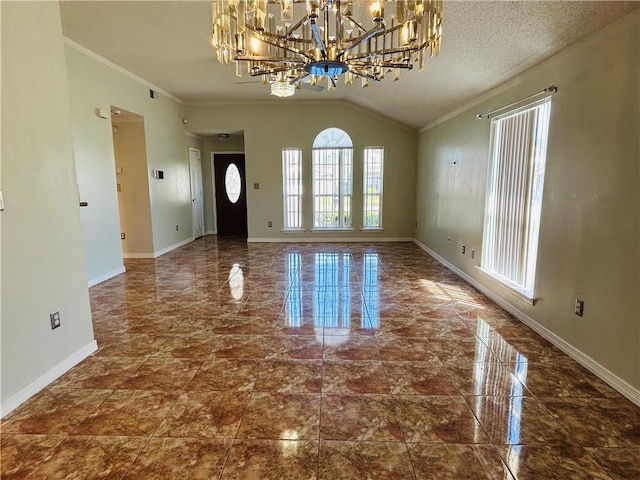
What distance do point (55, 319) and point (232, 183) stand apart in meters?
6.66

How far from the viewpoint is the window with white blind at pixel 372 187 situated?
24.6 ft

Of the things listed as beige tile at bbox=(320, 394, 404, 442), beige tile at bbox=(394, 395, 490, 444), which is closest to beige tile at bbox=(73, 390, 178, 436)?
beige tile at bbox=(320, 394, 404, 442)

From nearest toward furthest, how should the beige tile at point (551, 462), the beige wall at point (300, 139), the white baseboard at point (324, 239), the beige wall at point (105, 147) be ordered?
the beige tile at point (551, 462)
the beige wall at point (105, 147)
the beige wall at point (300, 139)
the white baseboard at point (324, 239)

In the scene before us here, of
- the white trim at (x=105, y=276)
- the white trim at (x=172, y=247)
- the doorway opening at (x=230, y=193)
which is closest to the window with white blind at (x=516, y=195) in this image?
the white trim at (x=105, y=276)

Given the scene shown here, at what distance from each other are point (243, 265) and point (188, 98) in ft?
12.1

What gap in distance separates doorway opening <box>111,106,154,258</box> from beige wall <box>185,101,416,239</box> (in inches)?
67.6

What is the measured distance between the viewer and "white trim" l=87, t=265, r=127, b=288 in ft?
14.9

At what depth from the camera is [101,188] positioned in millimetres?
4824

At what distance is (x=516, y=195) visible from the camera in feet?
11.7

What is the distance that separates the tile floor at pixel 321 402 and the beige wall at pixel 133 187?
8.41 ft

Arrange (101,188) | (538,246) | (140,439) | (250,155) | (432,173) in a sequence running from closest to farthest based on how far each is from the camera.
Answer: (140,439), (538,246), (101,188), (432,173), (250,155)

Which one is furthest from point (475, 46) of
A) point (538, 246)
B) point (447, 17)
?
point (538, 246)

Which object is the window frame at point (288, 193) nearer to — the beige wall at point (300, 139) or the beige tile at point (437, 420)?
the beige wall at point (300, 139)

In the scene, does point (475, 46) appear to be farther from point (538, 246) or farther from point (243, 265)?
point (243, 265)
